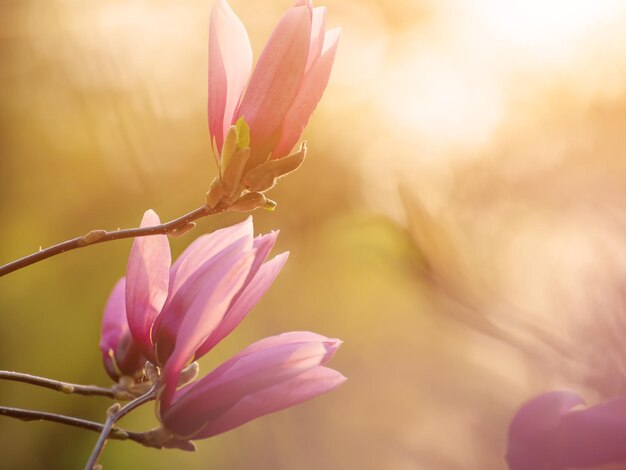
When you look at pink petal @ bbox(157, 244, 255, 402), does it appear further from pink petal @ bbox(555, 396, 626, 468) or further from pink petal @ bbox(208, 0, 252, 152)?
pink petal @ bbox(555, 396, 626, 468)

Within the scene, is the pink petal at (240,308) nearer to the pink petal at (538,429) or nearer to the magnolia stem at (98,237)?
the magnolia stem at (98,237)

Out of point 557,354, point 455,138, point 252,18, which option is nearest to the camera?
point 557,354

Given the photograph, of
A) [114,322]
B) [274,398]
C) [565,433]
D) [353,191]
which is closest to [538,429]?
[565,433]

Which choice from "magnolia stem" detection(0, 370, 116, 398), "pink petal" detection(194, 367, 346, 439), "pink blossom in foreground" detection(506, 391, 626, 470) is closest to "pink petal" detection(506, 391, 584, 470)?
"pink blossom in foreground" detection(506, 391, 626, 470)

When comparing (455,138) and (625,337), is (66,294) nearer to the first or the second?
(455,138)

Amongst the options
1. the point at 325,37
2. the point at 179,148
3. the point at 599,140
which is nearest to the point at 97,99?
the point at 179,148

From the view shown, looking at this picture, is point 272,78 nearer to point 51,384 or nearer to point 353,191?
point 51,384

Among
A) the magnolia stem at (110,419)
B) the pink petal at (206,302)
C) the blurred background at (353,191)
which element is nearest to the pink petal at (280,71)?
the pink petal at (206,302)
